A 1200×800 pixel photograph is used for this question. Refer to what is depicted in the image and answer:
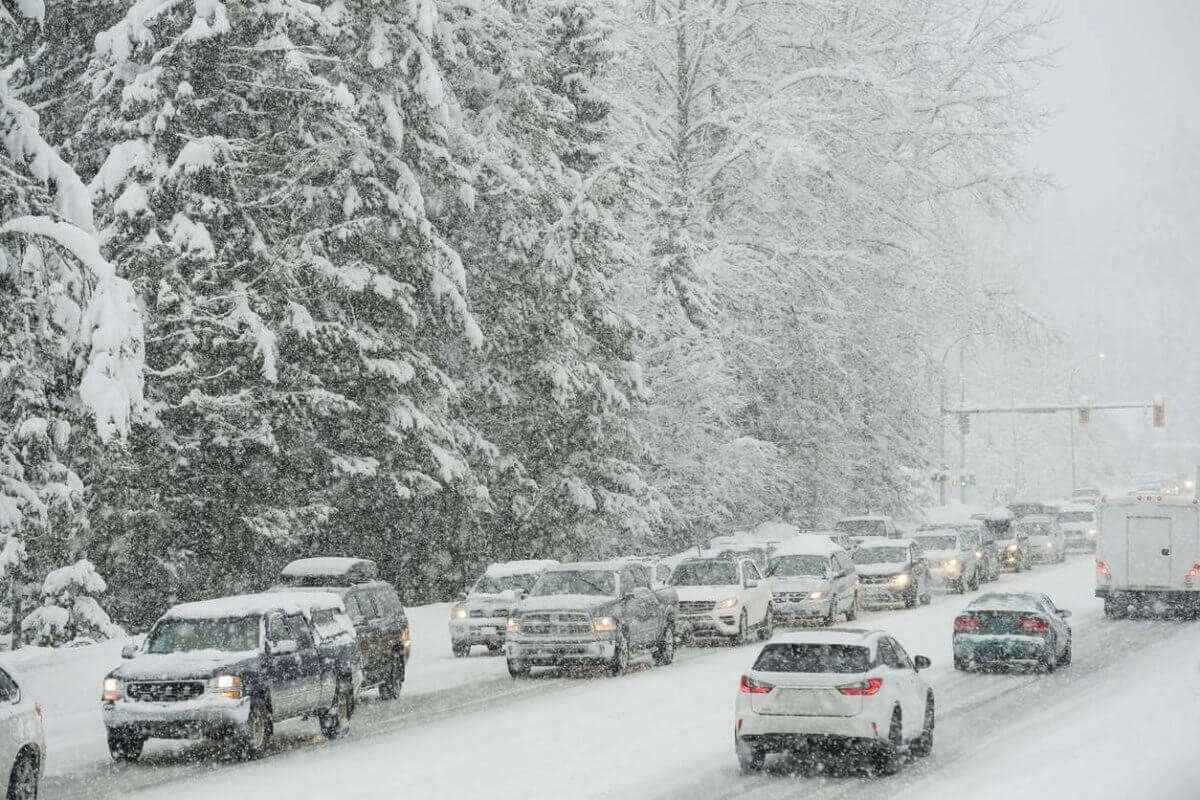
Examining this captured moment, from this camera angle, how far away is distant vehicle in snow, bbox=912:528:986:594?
154 feet

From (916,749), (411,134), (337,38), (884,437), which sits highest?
(337,38)

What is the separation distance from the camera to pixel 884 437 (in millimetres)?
59562

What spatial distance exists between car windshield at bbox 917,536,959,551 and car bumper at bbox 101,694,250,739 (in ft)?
111

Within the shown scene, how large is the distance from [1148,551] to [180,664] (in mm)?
27151

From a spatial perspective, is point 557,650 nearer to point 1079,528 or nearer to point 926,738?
point 926,738

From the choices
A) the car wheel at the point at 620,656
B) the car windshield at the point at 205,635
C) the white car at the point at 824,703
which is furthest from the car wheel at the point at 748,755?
the car wheel at the point at 620,656

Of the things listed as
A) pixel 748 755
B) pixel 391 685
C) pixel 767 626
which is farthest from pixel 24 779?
pixel 767 626

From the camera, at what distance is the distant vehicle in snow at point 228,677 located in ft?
55.0

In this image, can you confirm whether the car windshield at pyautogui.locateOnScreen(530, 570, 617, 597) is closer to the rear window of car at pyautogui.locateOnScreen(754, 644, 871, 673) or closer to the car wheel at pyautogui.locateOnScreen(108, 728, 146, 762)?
the rear window of car at pyautogui.locateOnScreen(754, 644, 871, 673)

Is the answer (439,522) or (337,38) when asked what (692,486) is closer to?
(439,522)

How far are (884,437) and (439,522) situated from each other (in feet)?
90.8

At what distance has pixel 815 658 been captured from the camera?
1638cm

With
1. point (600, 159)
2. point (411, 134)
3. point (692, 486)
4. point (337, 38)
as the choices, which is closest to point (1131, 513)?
point (692, 486)

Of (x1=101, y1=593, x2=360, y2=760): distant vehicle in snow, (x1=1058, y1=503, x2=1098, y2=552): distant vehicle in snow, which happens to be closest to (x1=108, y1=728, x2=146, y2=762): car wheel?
(x1=101, y1=593, x2=360, y2=760): distant vehicle in snow
